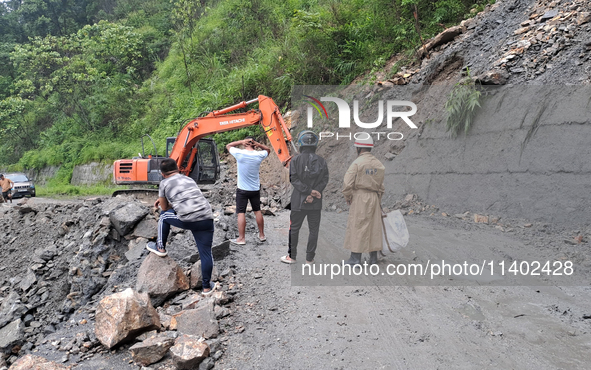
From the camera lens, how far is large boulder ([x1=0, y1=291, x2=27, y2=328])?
6.24 meters

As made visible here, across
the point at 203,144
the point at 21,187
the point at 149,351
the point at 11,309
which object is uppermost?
the point at 203,144

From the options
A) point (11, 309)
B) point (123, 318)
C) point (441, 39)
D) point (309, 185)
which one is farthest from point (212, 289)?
point (441, 39)

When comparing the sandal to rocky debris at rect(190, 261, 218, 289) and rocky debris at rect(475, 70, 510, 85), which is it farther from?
rocky debris at rect(475, 70, 510, 85)

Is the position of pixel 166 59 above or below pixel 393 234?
above

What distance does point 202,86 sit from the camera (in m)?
21.0

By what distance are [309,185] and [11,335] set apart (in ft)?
15.3

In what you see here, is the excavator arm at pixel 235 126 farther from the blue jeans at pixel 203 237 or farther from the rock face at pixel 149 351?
the rock face at pixel 149 351

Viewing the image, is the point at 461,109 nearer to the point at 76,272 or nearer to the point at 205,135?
the point at 205,135

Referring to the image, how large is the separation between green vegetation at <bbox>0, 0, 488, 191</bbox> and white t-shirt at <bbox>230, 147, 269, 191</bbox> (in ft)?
23.4

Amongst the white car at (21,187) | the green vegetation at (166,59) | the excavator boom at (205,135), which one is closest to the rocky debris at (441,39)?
the green vegetation at (166,59)

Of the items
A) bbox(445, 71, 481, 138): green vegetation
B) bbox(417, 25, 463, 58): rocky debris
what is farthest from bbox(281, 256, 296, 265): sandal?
bbox(417, 25, 463, 58): rocky debris

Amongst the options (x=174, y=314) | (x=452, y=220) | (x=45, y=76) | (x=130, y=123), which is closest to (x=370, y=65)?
(x=452, y=220)

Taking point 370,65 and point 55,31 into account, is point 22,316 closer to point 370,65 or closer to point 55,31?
point 370,65

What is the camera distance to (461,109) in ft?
25.2
